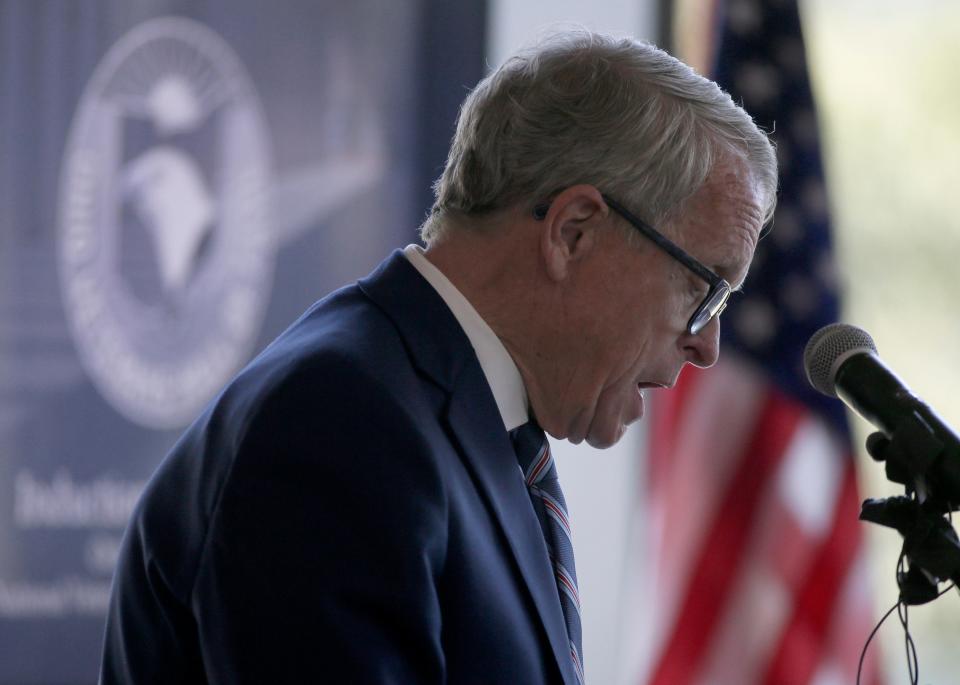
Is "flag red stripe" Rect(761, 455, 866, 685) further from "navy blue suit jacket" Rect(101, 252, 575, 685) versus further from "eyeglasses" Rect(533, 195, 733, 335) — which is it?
"navy blue suit jacket" Rect(101, 252, 575, 685)

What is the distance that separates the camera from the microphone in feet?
3.57

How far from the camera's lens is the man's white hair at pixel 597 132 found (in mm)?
1315

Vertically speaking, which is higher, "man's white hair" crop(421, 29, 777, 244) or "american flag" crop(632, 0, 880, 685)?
"man's white hair" crop(421, 29, 777, 244)

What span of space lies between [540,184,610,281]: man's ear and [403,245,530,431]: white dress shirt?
0.10 metres

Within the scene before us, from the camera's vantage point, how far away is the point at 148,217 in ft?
9.68

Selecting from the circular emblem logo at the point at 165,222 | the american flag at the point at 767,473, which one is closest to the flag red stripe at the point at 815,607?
the american flag at the point at 767,473

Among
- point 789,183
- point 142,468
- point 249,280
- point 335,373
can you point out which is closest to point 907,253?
point 789,183

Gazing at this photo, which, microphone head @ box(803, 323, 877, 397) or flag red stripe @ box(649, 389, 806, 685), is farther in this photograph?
flag red stripe @ box(649, 389, 806, 685)

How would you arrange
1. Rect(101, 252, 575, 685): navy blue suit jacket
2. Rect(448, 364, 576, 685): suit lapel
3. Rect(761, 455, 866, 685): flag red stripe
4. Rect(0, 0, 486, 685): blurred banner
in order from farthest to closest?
1. Rect(0, 0, 486, 685): blurred banner
2. Rect(761, 455, 866, 685): flag red stripe
3. Rect(448, 364, 576, 685): suit lapel
4. Rect(101, 252, 575, 685): navy blue suit jacket

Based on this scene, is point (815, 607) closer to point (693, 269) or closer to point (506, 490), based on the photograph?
point (693, 269)

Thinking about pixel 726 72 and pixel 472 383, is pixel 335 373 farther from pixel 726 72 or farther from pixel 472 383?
pixel 726 72

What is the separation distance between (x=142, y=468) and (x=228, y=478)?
2.04 meters

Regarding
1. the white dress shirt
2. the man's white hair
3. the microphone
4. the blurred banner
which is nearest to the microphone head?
the microphone

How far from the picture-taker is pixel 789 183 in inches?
115
